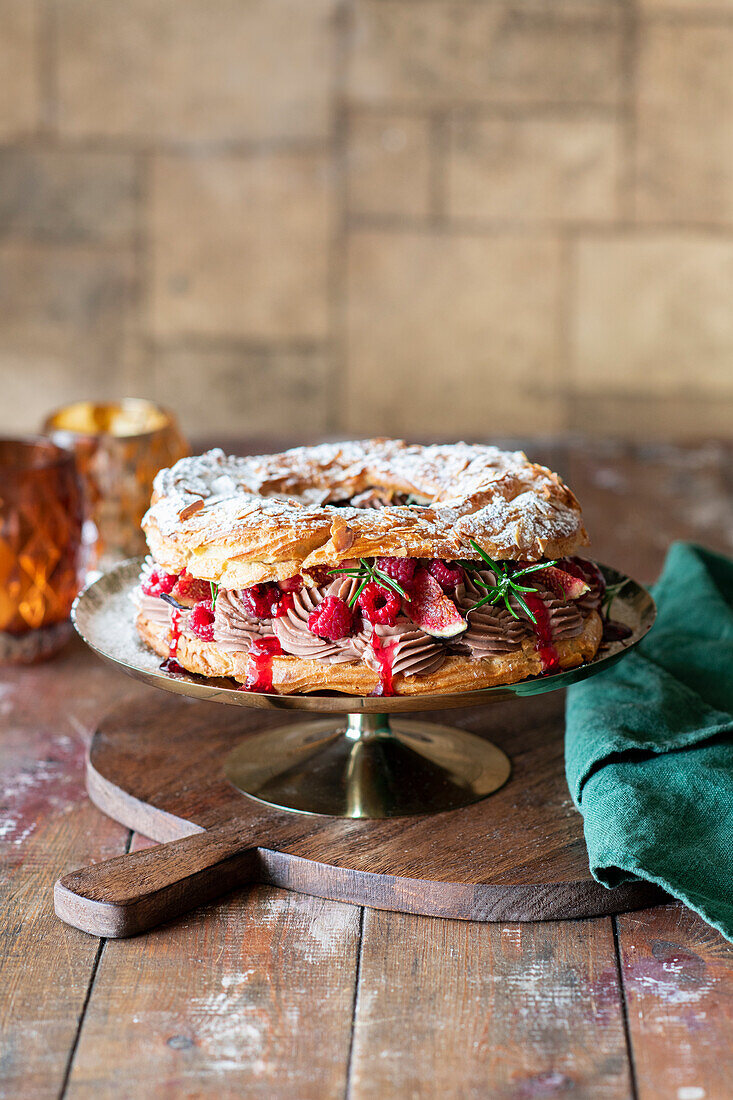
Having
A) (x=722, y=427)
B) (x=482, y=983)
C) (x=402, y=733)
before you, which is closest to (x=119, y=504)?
(x=402, y=733)

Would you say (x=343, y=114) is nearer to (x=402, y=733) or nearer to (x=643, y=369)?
(x=643, y=369)

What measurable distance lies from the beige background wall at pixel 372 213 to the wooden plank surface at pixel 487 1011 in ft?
8.72

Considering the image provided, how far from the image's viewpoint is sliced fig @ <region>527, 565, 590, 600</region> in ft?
4.11

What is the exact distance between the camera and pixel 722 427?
368 cm

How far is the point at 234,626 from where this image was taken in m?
1.21

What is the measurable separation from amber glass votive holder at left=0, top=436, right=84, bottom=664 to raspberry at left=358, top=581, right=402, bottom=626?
1.98 feet

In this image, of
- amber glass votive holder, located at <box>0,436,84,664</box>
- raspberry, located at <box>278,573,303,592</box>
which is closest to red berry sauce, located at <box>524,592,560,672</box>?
raspberry, located at <box>278,573,303,592</box>

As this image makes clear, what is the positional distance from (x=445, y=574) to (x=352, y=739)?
0.27 meters

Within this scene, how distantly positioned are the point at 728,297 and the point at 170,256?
5.30ft

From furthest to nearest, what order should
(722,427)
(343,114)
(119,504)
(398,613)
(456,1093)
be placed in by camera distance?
(722,427) < (343,114) < (119,504) < (398,613) < (456,1093)

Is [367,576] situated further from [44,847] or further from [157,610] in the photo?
[44,847]

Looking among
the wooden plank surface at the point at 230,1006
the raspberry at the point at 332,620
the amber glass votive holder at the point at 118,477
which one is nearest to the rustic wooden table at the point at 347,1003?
the wooden plank surface at the point at 230,1006

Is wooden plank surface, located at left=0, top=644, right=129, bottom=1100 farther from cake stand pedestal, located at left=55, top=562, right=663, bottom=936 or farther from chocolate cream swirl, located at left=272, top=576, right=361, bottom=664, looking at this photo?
A: chocolate cream swirl, located at left=272, top=576, right=361, bottom=664

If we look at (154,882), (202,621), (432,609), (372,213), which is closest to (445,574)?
(432,609)
